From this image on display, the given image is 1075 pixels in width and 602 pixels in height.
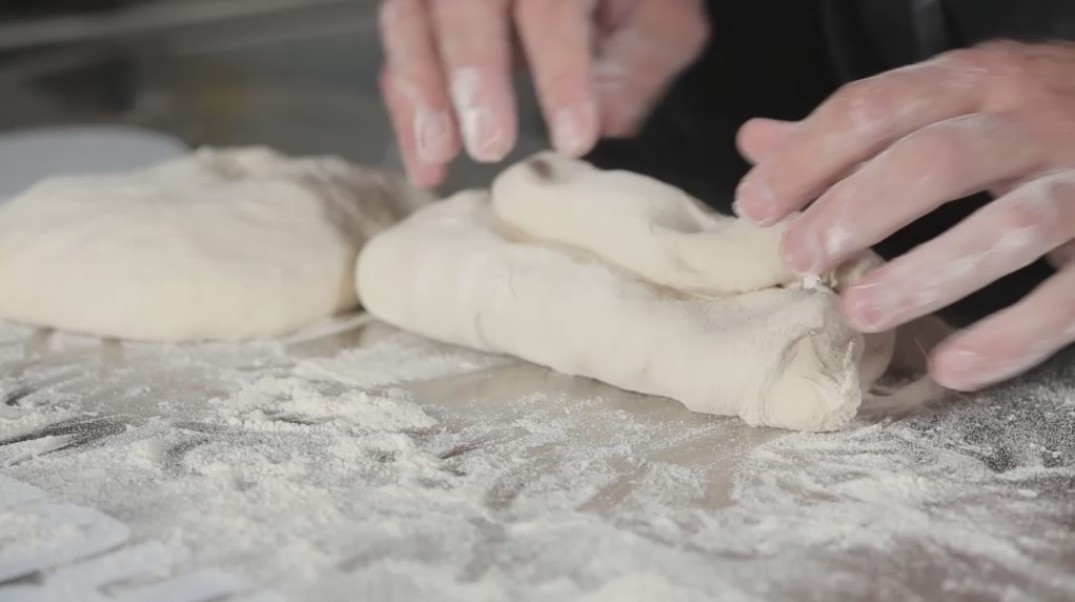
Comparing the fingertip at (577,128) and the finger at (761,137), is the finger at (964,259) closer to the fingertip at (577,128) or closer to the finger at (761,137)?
the finger at (761,137)

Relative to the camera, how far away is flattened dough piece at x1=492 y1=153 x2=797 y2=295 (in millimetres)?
1134

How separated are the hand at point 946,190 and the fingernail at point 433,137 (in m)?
0.43

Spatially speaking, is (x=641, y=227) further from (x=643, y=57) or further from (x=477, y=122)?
(x=643, y=57)

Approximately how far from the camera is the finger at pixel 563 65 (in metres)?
1.27

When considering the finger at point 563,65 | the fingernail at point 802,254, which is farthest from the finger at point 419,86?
the fingernail at point 802,254

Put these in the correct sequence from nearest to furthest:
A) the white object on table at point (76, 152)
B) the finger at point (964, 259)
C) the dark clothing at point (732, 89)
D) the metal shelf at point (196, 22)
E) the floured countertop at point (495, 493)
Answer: the floured countertop at point (495, 493), the finger at point (964, 259), the dark clothing at point (732, 89), the white object on table at point (76, 152), the metal shelf at point (196, 22)

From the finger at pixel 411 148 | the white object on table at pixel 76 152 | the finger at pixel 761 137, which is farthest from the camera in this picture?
the white object on table at pixel 76 152

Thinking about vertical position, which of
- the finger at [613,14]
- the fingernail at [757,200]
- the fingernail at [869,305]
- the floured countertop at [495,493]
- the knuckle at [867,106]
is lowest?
the floured countertop at [495,493]

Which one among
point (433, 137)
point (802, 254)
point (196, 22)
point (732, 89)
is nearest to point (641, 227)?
point (802, 254)

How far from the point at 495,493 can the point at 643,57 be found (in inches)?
32.4

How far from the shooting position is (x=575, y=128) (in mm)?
1270

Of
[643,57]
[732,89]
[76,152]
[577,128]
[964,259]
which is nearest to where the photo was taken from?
[964,259]

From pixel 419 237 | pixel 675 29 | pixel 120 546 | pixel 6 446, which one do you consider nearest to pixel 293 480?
pixel 120 546

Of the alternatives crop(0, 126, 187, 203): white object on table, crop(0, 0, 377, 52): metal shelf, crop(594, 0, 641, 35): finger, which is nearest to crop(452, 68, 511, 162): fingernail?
crop(594, 0, 641, 35): finger
